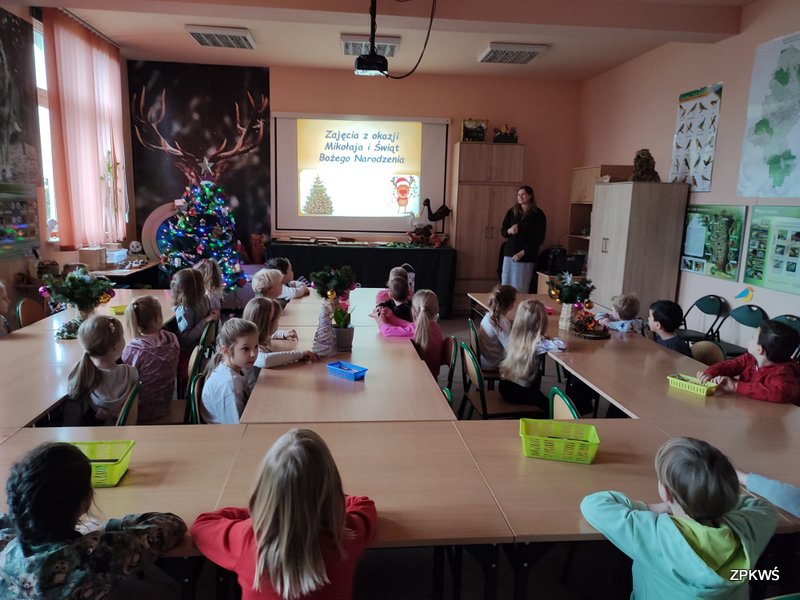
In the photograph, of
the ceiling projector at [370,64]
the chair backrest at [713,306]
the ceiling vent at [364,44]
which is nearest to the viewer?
the ceiling projector at [370,64]

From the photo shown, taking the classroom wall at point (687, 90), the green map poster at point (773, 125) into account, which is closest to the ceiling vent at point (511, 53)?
the classroom wall at point (687, 90)

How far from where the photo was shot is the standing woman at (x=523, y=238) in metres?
6.47

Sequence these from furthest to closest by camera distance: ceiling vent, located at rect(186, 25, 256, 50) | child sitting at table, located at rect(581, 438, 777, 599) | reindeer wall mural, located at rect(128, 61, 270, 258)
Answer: reindeer wall mural, located at rect(128, 61, 270, 258) < ceiling vent, located at rect(186, 25, 256, 50) < child sitting at table, located at rect(581, 438, 777, 599)

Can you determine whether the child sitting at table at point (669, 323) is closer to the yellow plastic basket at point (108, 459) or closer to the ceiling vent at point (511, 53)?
the yellow plastic basket at point (108, 459)

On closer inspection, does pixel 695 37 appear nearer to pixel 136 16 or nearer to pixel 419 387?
pixel 419 387

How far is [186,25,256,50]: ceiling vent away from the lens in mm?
5586

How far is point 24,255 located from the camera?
4949 mm

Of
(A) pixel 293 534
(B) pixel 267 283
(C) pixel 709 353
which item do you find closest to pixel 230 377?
(A) pixel 293 534

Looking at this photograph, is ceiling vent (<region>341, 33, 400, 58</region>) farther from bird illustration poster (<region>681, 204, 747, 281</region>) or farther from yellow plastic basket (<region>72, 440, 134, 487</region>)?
yellow plastic basket (<region>72, 440, 134, 487</region>)

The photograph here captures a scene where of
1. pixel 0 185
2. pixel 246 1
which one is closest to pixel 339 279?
pixel 246 1

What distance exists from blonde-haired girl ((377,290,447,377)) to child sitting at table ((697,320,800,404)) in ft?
4.80

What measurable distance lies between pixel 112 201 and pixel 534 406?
218 inches

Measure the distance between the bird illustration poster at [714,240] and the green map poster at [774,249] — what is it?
0.15 m

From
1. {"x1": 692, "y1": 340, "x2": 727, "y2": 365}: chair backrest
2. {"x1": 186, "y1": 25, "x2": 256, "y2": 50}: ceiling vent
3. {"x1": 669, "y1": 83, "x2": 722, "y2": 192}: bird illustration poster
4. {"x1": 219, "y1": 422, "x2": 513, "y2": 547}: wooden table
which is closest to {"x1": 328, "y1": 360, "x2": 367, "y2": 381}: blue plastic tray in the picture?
{"x1": 219, "y1": 422, "x2": 513, "y2": 547}: wooden table
